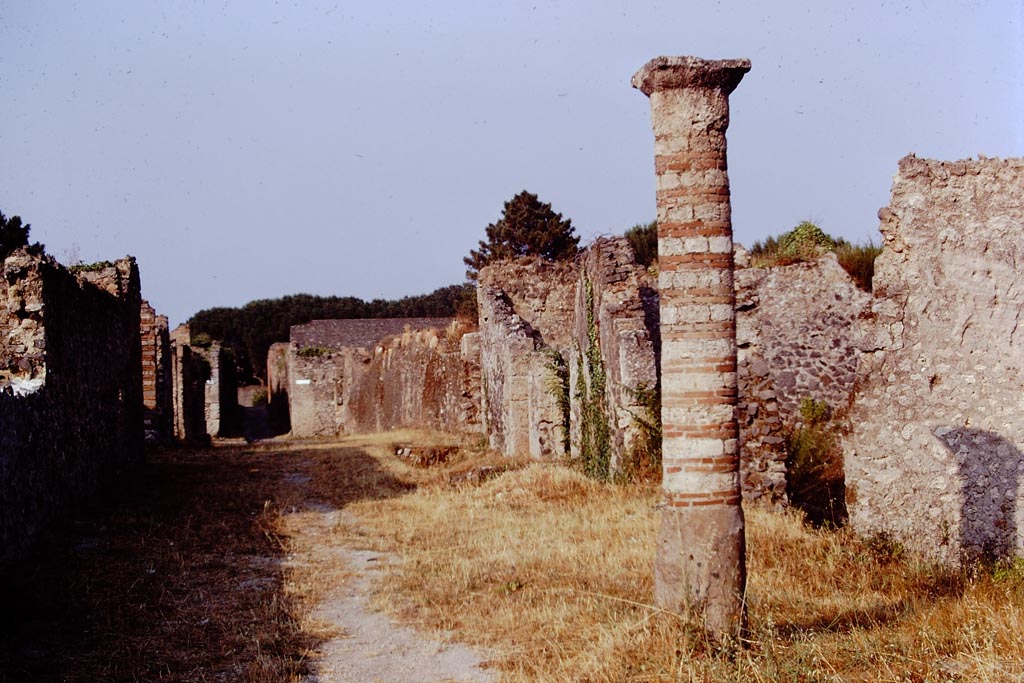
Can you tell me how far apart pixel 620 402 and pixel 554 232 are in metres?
21.6

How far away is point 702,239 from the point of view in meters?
5.79

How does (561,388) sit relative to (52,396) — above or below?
below

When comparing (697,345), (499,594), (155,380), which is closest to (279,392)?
(155,380)

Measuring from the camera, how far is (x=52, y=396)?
1006cm

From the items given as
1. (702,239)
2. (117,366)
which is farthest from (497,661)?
(117,366)

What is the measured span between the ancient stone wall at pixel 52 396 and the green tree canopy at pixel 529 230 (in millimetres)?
19453

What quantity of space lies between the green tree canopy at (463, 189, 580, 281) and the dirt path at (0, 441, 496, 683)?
2140cm

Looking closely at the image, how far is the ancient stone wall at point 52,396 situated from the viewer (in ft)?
27.5

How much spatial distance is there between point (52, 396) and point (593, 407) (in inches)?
260

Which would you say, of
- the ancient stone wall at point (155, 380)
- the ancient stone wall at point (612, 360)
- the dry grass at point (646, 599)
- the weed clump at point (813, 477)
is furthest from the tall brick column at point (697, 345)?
the ancient stone wall at point (155, 380)

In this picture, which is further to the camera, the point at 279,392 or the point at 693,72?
the point at 279,392

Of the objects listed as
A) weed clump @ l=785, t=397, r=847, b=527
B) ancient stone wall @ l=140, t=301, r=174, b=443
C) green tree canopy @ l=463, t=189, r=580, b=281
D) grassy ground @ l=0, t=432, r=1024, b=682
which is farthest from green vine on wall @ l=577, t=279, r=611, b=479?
green tree canopy @ l=463, t=189, r=580, b=281

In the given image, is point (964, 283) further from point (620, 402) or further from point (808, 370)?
point (808, 370)

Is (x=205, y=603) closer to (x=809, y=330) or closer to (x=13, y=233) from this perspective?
(x=809, y=330)
